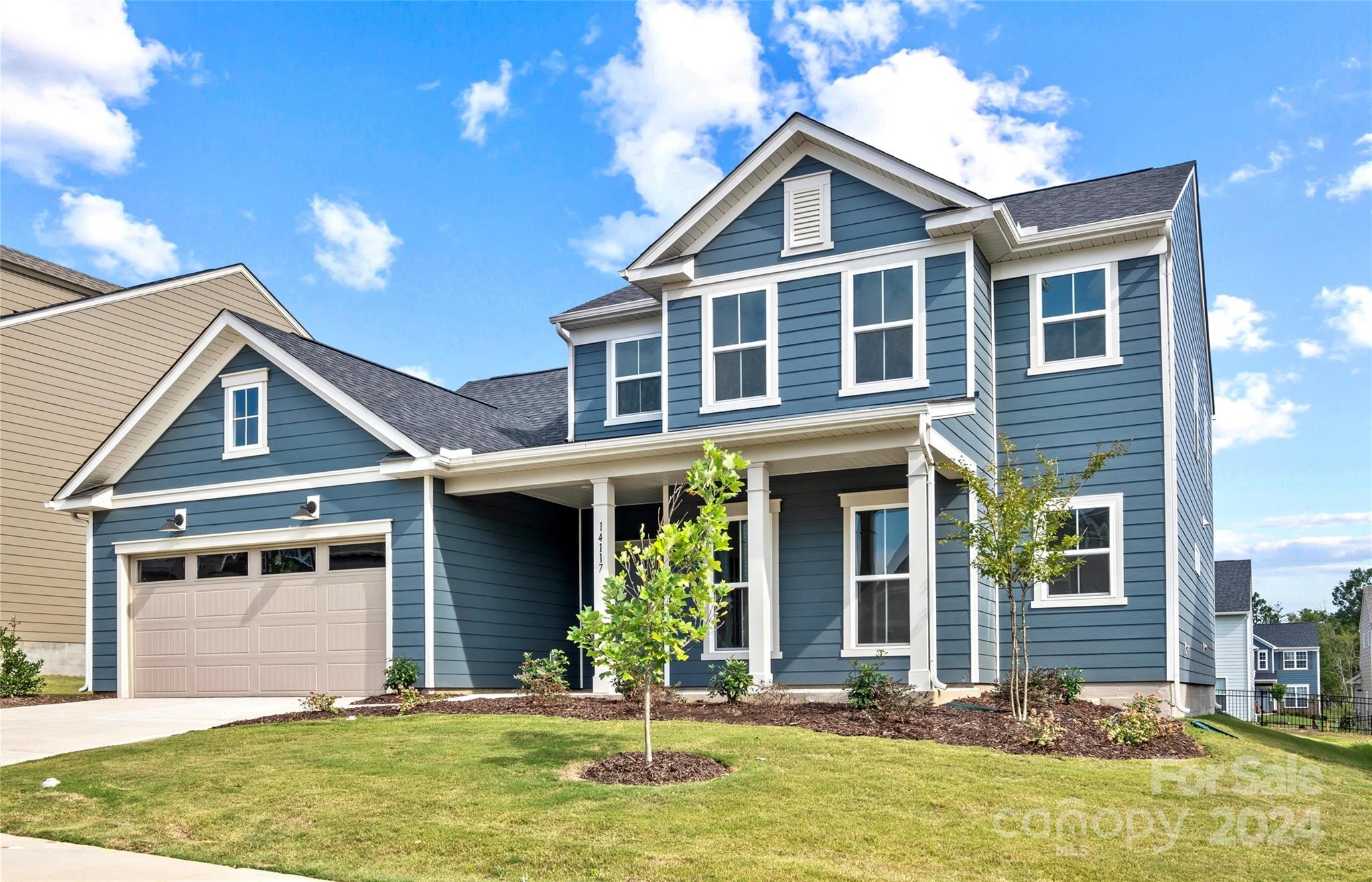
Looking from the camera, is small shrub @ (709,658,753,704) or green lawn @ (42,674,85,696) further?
green lawn @ (42,674,85,696)

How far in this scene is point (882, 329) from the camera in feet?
49.9

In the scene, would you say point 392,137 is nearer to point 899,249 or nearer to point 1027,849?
point 899,249

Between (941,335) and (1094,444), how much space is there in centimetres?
259

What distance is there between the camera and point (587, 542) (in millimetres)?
19234

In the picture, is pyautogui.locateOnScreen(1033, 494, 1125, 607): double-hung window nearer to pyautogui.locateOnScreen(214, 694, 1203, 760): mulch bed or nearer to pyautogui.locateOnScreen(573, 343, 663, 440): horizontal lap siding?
pyautogui.locateOnScreen(214, 694, 1203, 760): mulch bed

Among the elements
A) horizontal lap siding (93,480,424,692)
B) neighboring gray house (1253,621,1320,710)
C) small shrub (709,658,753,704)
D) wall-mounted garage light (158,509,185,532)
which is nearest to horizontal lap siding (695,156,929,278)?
horizontal lap siding (93,480,424,692)

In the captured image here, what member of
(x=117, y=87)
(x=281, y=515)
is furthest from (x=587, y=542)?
(x=117, y=87)

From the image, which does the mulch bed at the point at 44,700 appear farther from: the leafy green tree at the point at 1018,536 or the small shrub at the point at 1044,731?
the small shrub at the point at 1044,731

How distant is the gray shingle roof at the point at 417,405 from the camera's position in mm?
16797

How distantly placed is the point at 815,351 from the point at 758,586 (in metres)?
3.54

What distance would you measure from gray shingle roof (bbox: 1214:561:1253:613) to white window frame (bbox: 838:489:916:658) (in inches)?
1151

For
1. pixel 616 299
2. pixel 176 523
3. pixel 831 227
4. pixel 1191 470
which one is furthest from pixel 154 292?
pixel 1191 470

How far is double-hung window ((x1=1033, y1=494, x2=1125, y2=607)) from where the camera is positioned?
1499cm

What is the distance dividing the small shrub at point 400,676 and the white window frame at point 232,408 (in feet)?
13.9
